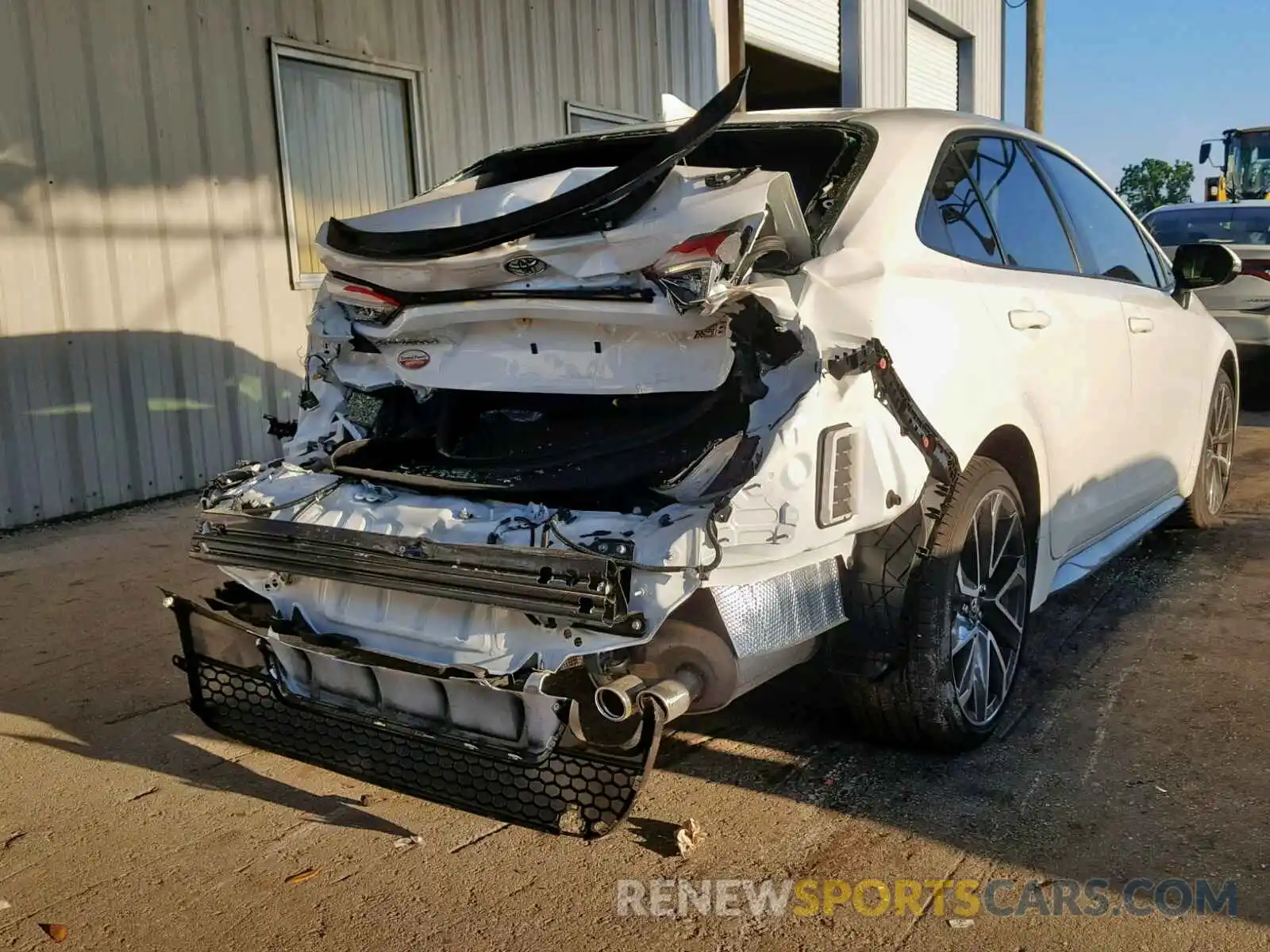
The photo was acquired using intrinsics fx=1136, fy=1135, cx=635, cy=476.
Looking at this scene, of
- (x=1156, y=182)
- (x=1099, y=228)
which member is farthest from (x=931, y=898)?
(x=1156, y=182)

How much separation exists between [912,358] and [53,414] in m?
5.19

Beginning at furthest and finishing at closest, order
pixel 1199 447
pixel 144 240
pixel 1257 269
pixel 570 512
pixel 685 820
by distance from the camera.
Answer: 1. pixel 1257 269
2. pixel 144 240
3. pixel 1199 447
4. pixel 685 820
5. pixel 570 512

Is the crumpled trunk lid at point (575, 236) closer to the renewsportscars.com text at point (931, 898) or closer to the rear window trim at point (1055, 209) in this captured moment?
the rear window trim at point (1055, 209)

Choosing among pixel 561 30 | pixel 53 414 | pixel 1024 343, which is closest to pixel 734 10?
pixel 561 30

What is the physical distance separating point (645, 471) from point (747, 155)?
1.20m

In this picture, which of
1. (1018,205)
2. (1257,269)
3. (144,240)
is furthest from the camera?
(1257,269)

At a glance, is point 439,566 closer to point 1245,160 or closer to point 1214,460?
point 1214,460

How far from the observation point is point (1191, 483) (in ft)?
16.8

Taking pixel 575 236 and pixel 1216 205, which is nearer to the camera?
pixel 575 236

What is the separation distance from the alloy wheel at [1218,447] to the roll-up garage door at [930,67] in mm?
11564

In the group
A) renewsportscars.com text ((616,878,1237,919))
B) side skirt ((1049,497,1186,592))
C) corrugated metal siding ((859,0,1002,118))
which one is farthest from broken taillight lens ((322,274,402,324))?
corrugated metal siding ((859,0,1002,118))

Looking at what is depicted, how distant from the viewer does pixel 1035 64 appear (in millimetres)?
14438

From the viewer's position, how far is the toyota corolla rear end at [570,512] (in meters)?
2.43

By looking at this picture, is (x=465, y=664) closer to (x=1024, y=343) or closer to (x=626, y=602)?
(x=626, y=602)
